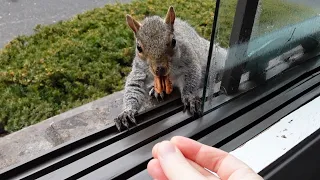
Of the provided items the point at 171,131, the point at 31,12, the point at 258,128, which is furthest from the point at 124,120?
the point at 31,12

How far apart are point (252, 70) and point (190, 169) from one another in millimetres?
496

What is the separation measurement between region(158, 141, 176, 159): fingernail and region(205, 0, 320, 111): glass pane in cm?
33

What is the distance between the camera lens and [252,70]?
89 cm

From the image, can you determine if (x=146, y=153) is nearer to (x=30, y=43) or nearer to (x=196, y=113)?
(x=196, y=113)

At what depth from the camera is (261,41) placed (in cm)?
86

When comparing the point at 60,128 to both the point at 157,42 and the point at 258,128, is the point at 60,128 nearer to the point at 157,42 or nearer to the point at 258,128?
the point at 157,42

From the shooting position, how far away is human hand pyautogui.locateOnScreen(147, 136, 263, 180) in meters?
0.43

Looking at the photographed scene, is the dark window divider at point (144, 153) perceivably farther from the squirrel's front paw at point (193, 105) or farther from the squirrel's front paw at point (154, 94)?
the squirrel's front paw at point (154, 94)

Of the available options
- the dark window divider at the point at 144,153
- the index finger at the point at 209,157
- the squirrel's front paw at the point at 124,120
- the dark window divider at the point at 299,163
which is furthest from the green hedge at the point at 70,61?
the index finger at the point at 209,157

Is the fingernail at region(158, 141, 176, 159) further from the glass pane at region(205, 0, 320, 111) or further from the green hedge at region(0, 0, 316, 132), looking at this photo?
the green hedge at region(0, 0, 316, 132)

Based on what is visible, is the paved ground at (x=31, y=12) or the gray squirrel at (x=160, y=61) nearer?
the gray squirrel at (x=160, y=61)

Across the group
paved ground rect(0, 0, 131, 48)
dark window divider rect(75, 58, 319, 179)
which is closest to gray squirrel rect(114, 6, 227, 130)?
dark window divider rect(75, 58, 319, 179)

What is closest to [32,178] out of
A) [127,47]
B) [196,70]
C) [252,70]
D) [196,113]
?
[196,113]

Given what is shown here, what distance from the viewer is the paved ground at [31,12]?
1.73 m
